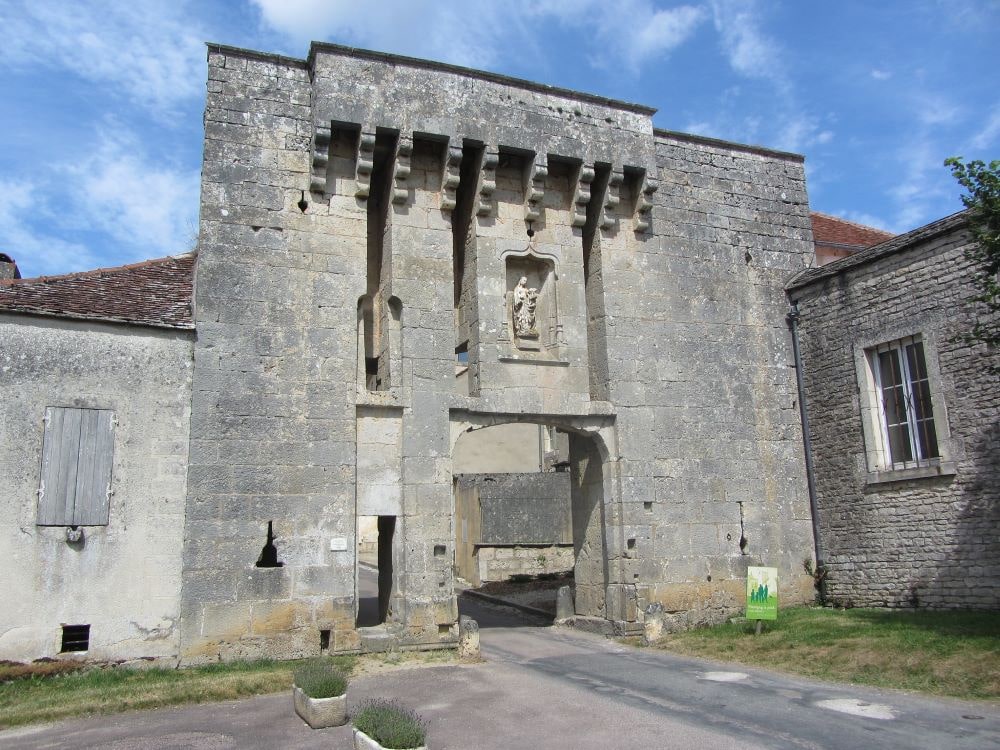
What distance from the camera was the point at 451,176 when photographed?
1102 cm

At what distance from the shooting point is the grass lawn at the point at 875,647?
7.71 metres

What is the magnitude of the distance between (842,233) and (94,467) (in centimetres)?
1300

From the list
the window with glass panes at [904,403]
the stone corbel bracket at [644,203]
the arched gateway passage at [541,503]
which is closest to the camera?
the window with glass panes at [904,403]

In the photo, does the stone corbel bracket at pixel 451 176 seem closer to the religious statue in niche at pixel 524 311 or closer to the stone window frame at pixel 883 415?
the religious statue in niche at pixel 524 311

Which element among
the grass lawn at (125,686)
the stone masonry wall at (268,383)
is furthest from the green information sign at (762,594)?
the stone masonry wall at (268,383)

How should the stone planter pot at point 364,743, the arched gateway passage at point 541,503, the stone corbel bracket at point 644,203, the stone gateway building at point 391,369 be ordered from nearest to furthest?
the stone planter pot at point 364,743
the stone gateway building at point 391,369
the arched gateway passage at point 541,503
the stone corbel bracket at point 644,203

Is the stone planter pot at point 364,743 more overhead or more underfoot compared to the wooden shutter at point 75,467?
more underfoot

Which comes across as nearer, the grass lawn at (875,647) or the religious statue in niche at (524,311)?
the grass lawn at (875,647)

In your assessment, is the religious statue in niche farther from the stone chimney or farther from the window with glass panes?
the stone chimney

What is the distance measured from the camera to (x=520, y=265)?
1176 centimetres

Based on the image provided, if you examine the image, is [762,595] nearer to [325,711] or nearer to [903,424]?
[903,424]

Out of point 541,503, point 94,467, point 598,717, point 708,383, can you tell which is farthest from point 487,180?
point 541,503

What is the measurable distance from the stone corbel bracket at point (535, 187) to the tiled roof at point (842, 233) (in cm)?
555

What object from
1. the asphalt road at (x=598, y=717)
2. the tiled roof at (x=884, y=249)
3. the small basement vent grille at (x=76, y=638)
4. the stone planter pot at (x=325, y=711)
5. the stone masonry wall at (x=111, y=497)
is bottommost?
the asphalt road at (x=598, y=717)
